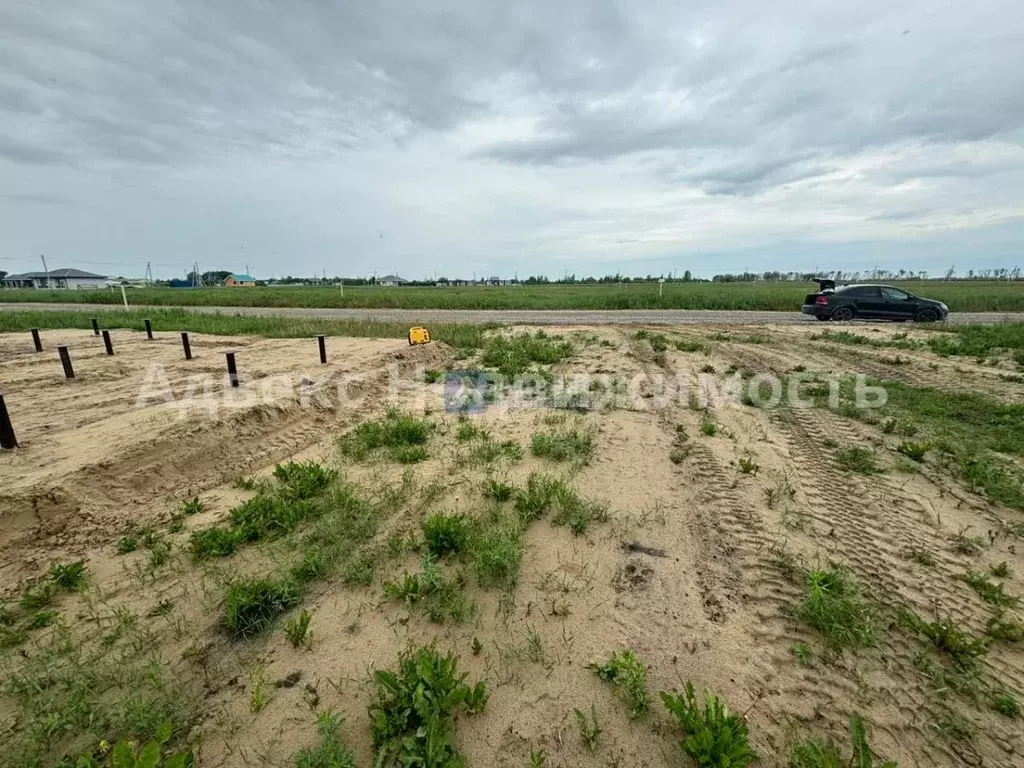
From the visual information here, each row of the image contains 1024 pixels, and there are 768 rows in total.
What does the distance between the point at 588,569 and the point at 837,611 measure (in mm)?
1517

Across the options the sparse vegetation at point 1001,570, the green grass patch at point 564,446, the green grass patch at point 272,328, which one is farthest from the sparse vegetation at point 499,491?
the green grass patch at point 272,328

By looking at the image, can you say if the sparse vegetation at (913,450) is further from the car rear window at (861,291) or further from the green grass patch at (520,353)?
the car rear window at (861,291)

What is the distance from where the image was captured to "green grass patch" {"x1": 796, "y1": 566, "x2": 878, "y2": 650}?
2486mm

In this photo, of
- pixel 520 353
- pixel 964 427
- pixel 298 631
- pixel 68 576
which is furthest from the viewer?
pixel 520 353

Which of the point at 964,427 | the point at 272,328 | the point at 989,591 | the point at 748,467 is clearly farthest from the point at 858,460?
the point at 272,328

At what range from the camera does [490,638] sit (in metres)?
2.56

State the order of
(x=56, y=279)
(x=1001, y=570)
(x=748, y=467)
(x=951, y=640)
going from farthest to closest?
1. (x=56, y=279)
2. (x=748, y=467)
3. (x=1001, y=570)
4. (x=951, y=640)

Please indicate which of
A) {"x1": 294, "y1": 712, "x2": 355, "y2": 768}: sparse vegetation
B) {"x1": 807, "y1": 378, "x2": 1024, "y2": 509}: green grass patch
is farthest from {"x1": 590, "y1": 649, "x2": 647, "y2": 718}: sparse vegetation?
{"x1": 807, "y1": 378, "x2": 1024, "y2": 509}: green grass patch

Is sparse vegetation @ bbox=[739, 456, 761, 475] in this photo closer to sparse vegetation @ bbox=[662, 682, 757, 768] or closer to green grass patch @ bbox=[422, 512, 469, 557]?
sparse vegetation @ bbox=[662, 682, 757, 768]

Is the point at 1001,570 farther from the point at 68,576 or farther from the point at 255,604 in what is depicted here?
the point at 68,576

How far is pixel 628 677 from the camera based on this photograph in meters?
2.28

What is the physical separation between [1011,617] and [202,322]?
20.6m

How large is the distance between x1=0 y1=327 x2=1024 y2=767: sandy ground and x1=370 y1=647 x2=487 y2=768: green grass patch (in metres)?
0.09

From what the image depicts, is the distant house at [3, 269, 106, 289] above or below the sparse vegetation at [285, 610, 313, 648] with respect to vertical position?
above
